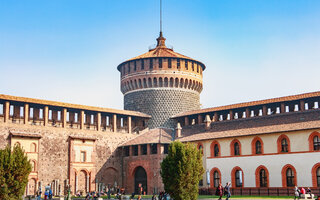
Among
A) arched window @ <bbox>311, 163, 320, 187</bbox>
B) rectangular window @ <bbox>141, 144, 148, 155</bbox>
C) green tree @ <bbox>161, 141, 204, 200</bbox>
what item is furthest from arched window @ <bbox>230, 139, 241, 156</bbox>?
green tree @ <bbox>161, 141, 204, 200</bbox>

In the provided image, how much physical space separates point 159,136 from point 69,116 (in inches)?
417

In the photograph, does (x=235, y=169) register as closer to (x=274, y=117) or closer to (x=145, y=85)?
(x=274, y=117)

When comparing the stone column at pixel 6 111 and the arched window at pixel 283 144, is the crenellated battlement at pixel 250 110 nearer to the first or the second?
the arched window at pixel 283 144

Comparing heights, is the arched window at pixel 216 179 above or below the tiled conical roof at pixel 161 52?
below

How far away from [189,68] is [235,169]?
1875cm

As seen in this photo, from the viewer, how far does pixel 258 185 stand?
152 ft

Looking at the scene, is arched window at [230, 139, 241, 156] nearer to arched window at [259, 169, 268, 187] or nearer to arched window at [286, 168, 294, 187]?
arched window at [259, 169, 268, 187]

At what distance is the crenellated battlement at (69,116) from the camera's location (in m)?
48.8

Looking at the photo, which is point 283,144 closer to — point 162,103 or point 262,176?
point 262,176

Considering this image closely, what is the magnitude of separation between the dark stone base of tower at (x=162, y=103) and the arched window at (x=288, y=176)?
756 inches

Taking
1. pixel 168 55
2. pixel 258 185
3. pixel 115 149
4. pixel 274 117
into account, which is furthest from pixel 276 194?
pixel 168 55

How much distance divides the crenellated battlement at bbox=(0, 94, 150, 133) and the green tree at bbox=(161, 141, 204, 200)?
65.7ft

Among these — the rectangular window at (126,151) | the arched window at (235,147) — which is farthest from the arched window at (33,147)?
the arched window at (235,147)

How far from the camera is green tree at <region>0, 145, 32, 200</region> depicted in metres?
30.6
